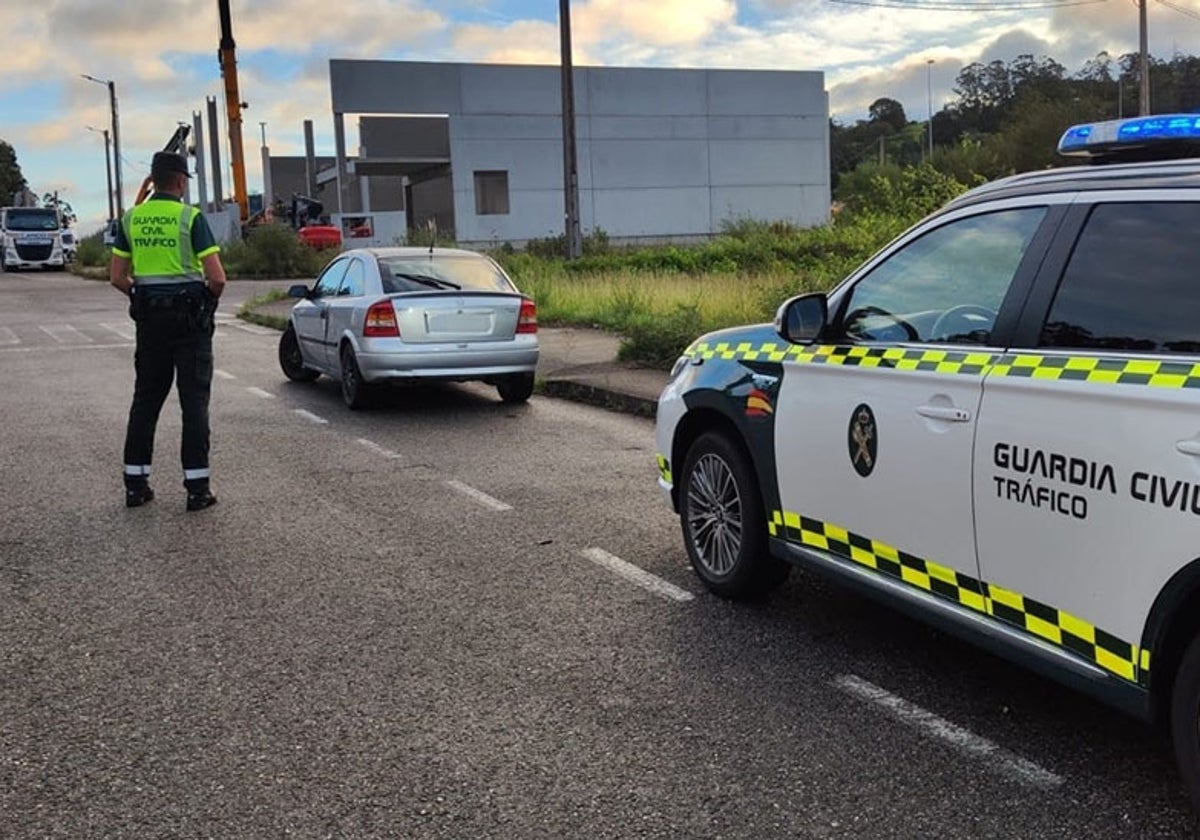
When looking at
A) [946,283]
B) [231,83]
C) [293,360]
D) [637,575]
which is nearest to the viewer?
[946,283]

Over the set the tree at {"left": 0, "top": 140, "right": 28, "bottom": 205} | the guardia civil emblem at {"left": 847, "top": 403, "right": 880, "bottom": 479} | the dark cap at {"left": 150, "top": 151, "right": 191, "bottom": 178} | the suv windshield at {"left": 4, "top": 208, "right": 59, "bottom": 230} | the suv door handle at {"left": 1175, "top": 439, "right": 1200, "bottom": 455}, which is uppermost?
the tree at {"left": 0, "top": 140, "right": 28, "bottom": 205}

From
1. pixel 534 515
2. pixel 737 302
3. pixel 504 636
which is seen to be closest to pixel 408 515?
pixel 534 515

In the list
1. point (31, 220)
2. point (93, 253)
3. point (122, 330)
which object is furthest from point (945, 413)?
point (93, 253)

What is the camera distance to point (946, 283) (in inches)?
159

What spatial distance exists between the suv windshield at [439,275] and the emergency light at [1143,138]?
7628 millimetres

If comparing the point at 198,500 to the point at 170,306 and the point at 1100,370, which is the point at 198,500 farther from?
the point at 1100,370

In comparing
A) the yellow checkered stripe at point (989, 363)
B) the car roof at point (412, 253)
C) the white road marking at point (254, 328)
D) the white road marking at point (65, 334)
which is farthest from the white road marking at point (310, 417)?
the white road marking at point (254, 328)

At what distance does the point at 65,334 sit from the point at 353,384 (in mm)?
11671

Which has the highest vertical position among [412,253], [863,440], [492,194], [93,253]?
[492,194]

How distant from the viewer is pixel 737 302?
15734mm

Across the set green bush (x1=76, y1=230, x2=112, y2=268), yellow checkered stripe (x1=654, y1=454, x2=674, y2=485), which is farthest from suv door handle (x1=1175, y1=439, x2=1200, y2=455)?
green bush (x1=76, y1=230, x2=112, y2=268)

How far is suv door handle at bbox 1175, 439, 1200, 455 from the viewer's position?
279cm

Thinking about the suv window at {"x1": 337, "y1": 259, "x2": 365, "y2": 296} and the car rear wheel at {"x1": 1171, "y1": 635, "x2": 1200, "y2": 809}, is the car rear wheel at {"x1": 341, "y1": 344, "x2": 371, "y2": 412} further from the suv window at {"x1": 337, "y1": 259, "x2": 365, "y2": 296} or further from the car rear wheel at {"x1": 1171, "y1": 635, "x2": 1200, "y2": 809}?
the car rear wheel at {"x1": 1171, "y1": 635, "x2": 1200, "y2": 809}

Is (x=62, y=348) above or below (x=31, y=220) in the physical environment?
below
